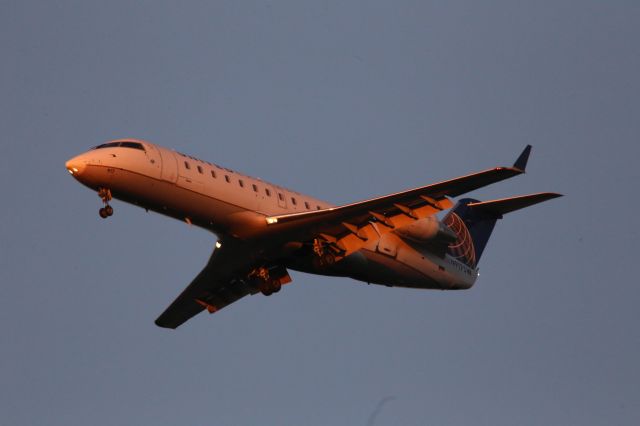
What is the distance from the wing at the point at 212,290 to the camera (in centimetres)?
3105

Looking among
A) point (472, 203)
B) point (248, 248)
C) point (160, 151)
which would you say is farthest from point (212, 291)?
point (472, 203)

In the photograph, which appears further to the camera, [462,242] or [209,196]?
[462,242]

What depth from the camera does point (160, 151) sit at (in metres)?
28.3

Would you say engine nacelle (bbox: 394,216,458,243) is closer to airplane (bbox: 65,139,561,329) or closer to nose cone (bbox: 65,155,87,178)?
airplane (bbox: 65,139,561,329)

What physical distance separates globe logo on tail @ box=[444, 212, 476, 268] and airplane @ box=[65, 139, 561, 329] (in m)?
0.54

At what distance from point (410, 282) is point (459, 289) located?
2249 mm

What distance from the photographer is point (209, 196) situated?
92.4ft

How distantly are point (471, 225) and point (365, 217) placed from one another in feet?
26.0

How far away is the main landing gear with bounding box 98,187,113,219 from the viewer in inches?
1088

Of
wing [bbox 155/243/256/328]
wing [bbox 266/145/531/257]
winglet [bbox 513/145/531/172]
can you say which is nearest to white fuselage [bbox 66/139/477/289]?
wing [bbox 266/145/531/257]

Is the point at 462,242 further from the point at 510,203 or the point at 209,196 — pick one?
the point at 209,196

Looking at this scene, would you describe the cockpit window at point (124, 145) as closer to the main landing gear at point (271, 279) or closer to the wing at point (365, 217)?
the wing at point (365, 217)

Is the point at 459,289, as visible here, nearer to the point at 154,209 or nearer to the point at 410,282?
the point at 410,282

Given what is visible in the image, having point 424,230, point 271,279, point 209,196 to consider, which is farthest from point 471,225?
point 209,196
